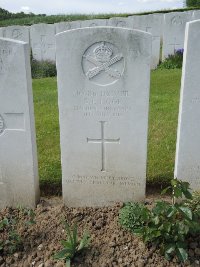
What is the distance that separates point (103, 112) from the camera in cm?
338

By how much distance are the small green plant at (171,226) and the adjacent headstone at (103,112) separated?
687 millimetres

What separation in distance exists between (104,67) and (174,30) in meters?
8.46

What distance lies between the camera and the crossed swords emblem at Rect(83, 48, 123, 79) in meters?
3.19

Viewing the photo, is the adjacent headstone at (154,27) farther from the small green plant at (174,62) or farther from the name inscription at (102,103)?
the name inscription at (102,103)

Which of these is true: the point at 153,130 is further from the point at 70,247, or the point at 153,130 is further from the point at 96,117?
the point at 70,247

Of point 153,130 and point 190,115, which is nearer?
point 190,115

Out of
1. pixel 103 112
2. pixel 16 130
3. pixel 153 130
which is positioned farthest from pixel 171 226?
pixel 153 130

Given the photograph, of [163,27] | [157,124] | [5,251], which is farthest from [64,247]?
[163,27]

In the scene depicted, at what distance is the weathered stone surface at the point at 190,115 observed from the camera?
3121 millimetres

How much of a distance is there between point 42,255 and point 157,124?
3.27 m

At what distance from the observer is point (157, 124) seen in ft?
18.8

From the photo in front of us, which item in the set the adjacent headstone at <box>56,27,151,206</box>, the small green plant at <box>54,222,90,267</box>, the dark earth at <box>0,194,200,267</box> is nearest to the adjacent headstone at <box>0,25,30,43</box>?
the adjacent headstone at <box>56,27,151,206</box>

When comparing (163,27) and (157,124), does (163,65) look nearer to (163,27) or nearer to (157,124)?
(163,27)

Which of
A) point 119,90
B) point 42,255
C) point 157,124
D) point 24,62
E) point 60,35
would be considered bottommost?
point 42,255
